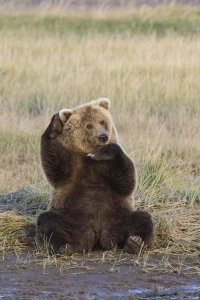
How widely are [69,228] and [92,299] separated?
96cm

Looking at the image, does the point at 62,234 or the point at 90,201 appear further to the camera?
the point at 90,201

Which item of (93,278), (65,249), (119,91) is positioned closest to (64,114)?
(65,249)

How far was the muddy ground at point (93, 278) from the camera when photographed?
559 centimetres

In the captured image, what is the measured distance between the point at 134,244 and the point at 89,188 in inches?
19.2

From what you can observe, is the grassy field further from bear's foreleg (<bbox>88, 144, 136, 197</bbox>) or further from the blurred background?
bear's foreleg (<bbox>88, 144, 136, 197</bbox>)

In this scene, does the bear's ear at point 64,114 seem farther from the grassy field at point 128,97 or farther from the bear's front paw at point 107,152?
the grassy field at point 128,97

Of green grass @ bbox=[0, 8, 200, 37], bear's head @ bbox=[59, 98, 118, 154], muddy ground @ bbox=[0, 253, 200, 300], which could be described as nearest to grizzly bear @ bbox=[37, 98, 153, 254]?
bear's head @ bbox=[59, 98, 118, 154]

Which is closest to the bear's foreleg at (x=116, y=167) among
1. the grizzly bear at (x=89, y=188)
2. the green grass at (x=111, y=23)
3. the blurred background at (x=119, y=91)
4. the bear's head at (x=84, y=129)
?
the grizzly bear at (x=89, y=188)

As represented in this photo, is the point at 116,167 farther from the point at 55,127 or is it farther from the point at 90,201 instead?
the point at 55,127

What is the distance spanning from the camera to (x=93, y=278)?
5910 millimetres

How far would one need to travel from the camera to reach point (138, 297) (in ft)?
18.2

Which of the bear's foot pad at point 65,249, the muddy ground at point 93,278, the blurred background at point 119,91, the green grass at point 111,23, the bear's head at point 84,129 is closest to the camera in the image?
the muddy ground at point 93,278

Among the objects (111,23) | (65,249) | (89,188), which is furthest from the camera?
(111,23)

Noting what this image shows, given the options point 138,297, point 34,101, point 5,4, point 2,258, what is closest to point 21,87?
point 34,101
